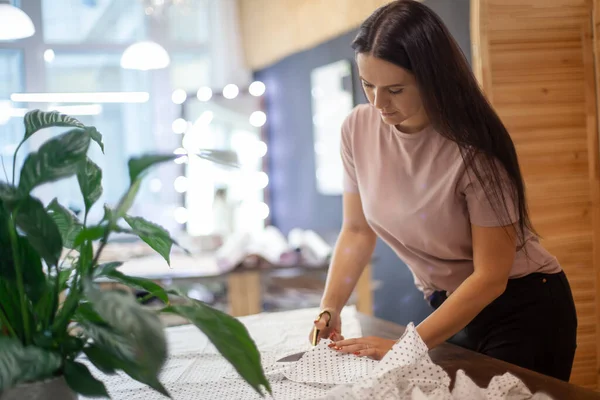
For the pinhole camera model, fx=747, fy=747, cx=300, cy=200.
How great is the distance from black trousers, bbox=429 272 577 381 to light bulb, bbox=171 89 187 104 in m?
5.02

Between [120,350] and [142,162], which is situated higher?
[142,162]

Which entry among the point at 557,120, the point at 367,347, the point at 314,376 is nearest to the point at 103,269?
the point at 314,376

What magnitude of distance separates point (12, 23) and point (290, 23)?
6.82 feet

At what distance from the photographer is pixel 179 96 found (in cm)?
638

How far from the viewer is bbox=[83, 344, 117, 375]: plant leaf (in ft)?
3.06

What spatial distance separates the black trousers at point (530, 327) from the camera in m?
1.59

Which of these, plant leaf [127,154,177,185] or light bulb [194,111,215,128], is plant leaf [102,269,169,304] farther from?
light bulb [194,111,215,128]

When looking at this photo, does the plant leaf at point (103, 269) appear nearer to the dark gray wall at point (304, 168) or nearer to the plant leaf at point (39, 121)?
the plant leaf at point (39, 121)

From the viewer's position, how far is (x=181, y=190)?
20.7 ft

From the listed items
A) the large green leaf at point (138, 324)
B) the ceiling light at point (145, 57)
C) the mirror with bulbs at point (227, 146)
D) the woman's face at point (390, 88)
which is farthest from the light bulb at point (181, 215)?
the large green leaf at point (138, 324)

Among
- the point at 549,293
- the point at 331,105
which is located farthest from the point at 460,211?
the point at 331,105

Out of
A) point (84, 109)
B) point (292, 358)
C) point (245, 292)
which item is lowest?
point (245, 292)

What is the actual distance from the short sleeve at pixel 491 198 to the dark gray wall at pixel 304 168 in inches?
97.8

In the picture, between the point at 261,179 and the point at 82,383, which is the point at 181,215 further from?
the point at 82,383
